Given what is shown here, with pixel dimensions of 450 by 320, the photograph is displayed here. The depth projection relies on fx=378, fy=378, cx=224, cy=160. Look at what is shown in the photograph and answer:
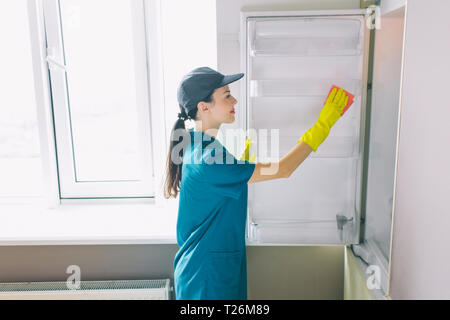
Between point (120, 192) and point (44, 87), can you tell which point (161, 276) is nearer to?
point (120, 192)

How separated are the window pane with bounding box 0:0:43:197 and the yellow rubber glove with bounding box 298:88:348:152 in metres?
1.60

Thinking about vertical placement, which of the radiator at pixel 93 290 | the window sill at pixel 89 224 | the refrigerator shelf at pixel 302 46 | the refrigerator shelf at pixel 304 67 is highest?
the refrigerator shelf at pixel 302 46

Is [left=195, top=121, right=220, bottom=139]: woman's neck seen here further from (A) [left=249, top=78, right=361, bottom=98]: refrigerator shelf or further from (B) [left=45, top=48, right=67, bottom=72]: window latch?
(B) [left=45, top=48, right=67, bottom=72]: window latch

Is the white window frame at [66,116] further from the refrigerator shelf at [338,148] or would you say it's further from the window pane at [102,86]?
the refrigerator shelf at [338,148]

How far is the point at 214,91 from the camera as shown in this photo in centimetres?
137

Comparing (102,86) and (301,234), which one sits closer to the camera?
(301,234)

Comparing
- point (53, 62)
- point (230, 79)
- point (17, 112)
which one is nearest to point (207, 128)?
point (230, 79)

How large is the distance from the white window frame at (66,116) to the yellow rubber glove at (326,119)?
3.02ft

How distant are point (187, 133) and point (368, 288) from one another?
2.79 feet

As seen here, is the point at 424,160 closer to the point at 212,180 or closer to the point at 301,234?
the point at 212,180

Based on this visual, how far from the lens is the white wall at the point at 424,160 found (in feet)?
2.73

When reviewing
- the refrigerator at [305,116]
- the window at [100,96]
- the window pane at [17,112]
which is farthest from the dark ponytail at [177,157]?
the window pane at [17,112]

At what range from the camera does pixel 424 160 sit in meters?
0.92

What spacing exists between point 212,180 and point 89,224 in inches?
34.1
